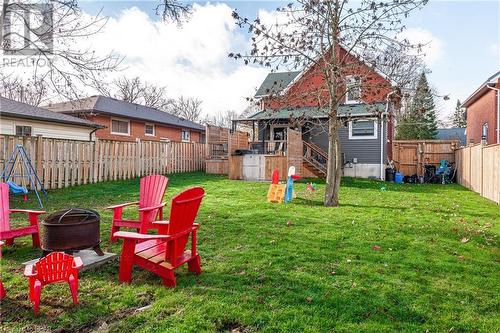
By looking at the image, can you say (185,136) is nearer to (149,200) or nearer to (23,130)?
(23,130)

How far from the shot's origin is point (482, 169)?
435 inches

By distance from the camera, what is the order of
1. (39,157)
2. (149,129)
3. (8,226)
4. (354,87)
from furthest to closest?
(149,129)
(39,157)
(354,87)
(8,226)

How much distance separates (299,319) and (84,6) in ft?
21.7

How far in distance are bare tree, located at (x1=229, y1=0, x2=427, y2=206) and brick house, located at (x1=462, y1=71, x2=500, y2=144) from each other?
11.0 metres

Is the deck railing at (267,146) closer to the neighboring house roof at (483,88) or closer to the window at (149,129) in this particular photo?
the window at (149,129)

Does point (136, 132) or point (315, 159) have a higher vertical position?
point (136, 132)

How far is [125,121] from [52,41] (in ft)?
55.6

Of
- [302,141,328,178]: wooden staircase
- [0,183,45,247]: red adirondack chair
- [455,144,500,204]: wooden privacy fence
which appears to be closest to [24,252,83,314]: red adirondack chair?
[0,183,45,247]: red adirondack chair

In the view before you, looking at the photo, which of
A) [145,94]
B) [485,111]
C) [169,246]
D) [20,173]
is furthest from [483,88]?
[145,94]

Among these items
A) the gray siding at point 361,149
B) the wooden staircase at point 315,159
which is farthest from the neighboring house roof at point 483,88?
the wooden staircase at point 315,159

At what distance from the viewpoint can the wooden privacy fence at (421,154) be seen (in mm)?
17453

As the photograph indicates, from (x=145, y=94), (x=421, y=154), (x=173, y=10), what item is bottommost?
(x=421, y=154)

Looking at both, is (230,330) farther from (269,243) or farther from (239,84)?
(239,84)

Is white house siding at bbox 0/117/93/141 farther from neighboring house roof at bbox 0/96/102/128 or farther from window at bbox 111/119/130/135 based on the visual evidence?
window at bbox 111/119/130/135
